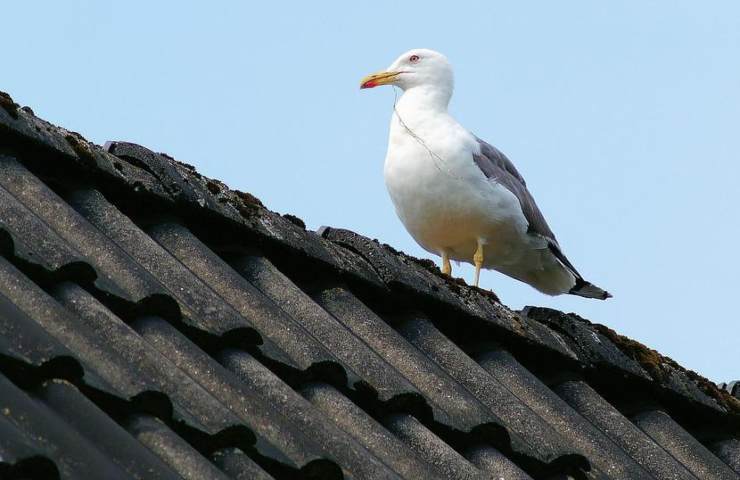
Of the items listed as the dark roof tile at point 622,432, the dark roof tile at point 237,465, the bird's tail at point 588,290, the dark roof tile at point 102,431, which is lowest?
the dark roof tile at point 102,431

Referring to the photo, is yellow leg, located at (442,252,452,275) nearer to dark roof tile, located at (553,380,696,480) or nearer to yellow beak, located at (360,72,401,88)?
yellow beak, located at (360,72,401,88)

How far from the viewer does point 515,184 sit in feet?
27.2

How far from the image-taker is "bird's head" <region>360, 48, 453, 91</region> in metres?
9.09

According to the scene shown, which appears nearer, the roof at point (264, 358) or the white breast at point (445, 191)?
the roof at point (264, 358)

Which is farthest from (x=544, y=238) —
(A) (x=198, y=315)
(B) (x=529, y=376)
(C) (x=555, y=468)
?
(A) (x=198, y=315)

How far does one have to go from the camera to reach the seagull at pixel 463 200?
8.02 meters

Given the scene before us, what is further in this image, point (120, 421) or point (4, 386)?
point (120, 421)

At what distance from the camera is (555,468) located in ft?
14.3

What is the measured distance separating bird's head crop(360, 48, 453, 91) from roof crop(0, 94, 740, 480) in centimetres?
350

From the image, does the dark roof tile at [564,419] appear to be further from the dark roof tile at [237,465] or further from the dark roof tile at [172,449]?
the dark roof tile at [172,449]

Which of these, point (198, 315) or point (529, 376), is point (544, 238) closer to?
point (529, 376)

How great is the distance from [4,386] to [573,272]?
6.08 m

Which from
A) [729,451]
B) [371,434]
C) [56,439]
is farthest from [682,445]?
[56,439]

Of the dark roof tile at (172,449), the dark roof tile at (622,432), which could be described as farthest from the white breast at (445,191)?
the dark roof tile at (172,449)
